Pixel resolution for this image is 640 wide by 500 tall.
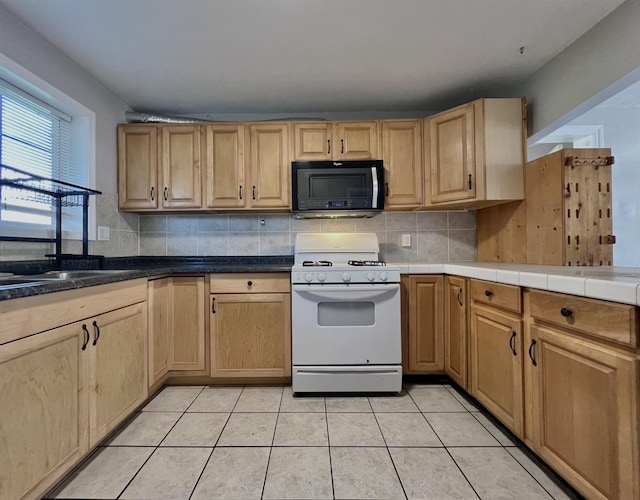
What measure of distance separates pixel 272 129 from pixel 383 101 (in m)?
0.96

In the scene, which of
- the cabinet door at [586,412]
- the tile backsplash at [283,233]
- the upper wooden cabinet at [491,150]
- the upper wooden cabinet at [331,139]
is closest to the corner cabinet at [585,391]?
the cabinet door at [586,412]

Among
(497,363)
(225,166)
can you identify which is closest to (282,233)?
(225,166)

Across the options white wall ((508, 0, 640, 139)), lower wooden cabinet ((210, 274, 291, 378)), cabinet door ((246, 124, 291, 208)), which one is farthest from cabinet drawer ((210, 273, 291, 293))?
white wall ((508, 0, 640, 139))

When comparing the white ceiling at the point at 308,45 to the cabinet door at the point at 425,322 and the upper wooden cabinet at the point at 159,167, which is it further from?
the cabinet door at the point at 425,322

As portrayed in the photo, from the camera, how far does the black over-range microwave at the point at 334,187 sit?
235 cm

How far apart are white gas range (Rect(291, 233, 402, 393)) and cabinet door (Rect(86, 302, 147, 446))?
927 millimetres

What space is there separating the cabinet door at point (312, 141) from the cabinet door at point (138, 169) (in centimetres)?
115

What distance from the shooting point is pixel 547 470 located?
1.34 metres

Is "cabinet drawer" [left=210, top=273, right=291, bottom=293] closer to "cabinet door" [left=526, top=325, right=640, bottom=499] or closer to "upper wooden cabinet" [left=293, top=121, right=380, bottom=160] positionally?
"upper wooden cabinet" [left=293, top=121, right=380, bottom=160]

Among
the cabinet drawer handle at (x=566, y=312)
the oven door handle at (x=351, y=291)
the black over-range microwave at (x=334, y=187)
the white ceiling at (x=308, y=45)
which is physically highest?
the white ceiling at (x=308, y=45)

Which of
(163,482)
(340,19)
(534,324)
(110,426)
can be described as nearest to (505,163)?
(534,324)

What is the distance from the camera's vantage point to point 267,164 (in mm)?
2447

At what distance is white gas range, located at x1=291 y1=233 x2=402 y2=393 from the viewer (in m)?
2.03

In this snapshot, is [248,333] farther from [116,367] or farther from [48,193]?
[48,193]
